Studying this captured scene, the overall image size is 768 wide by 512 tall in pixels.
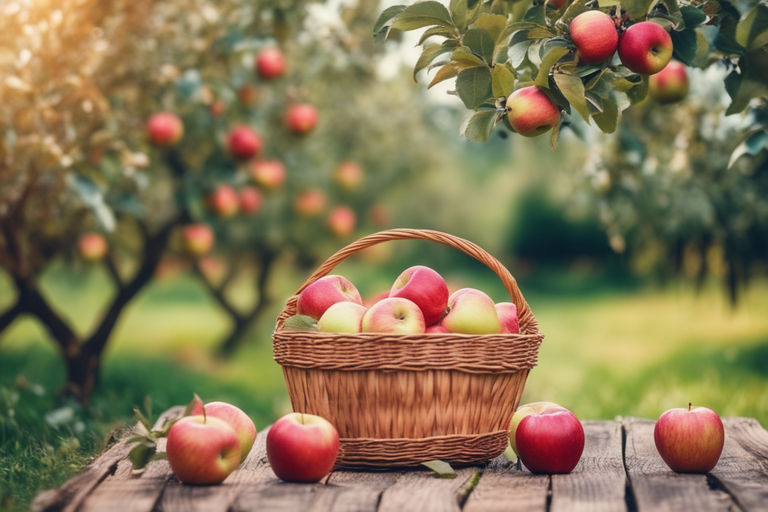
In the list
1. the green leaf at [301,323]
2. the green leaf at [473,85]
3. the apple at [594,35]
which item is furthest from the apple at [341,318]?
the apple at [594,35]

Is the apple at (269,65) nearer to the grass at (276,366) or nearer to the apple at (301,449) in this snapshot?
the grass at (276,366)

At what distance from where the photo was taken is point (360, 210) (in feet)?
27.6

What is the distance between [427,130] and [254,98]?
399cm

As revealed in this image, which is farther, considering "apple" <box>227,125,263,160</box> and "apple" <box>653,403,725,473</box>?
"apple" <box>227,125,263,160</box>

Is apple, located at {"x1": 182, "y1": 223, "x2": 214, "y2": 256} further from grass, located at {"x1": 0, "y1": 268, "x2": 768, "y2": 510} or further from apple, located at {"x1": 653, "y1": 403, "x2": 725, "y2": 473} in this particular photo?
apple, located at {"x1": 653, "y1": 403, "x2": 725, "y2": 473}

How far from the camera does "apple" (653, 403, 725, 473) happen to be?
→ 7.48 feet

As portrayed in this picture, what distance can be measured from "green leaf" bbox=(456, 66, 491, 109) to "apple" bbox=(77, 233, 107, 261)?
317cm

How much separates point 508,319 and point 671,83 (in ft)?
4.05

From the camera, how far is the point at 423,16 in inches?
86.6

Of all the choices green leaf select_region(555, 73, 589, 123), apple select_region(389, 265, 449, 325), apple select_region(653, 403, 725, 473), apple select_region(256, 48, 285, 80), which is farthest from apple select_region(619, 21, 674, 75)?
apple select_region(256, 48, 285, 80)

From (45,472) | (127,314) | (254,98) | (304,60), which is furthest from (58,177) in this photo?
(127,314)

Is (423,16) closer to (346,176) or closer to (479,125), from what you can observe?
(479,125)

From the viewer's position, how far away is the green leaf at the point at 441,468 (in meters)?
2.29

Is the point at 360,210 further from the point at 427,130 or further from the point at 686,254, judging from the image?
the point at 686,254
